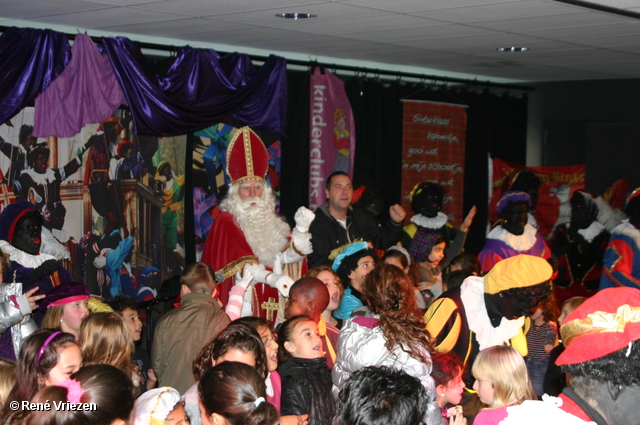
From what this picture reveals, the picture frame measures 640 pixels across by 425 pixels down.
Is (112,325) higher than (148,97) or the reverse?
the reverse

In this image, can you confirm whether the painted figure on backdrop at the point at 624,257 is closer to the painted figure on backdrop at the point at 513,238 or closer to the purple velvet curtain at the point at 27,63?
the painted figure on backdrop at the point at 513,238

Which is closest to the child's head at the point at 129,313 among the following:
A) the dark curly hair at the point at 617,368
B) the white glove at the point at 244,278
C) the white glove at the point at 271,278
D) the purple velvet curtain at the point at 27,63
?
the white glove at the point at 244,278

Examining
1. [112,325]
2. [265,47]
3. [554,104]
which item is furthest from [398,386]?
[554,104]

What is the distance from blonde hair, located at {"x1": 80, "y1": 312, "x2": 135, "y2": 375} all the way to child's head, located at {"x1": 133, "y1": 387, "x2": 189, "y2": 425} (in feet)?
2.11

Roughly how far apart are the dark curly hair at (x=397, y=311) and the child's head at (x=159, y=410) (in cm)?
96

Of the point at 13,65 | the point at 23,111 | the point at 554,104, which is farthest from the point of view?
the point at 554,104

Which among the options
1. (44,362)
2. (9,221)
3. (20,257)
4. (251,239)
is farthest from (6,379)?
(251,239)

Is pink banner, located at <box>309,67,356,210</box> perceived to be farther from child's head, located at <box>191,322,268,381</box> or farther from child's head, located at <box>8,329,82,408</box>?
child's head, located at <box>8,329,82,408</box>

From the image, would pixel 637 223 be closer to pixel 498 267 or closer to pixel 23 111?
pixel 498 267

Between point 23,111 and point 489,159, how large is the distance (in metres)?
5.76

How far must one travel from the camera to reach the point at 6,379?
279cm

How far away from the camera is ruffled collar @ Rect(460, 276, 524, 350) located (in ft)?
11.5

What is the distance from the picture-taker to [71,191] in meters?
5.62

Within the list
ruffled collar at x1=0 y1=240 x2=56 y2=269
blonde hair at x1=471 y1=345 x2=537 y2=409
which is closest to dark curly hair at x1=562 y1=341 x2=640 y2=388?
blonde hair at x1=471 y1=345 x2=537 y2=409
